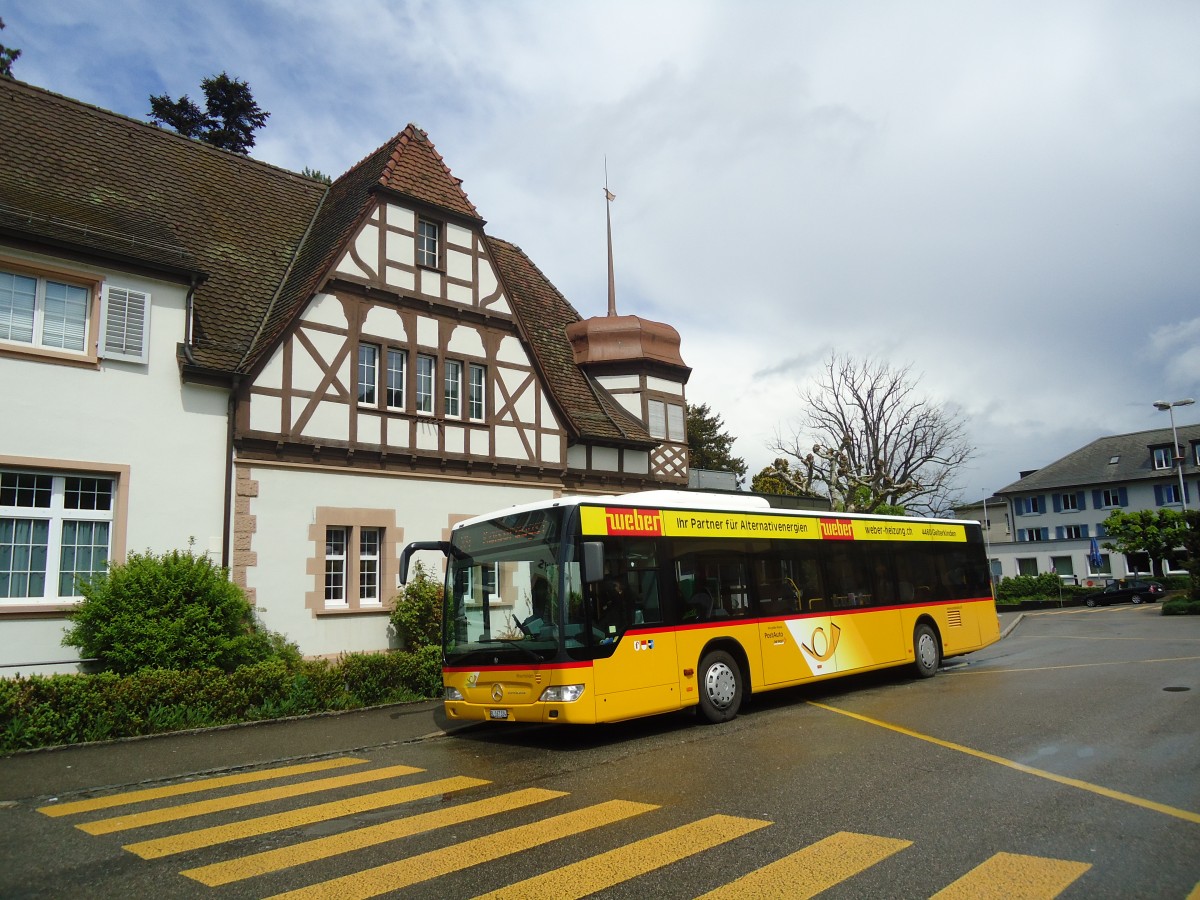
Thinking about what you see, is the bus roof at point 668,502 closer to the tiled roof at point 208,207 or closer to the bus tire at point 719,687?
the bus tire at point 719,687

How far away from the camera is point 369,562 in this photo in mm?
16828

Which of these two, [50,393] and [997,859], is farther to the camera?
[50,393]

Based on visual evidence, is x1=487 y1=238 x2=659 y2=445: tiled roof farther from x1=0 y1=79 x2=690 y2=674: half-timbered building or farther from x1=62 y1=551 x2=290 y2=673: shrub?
x1=62 y1=551 x2=290 y2=673: shrub

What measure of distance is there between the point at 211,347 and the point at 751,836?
1273cm

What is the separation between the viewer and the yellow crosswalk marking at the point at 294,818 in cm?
639

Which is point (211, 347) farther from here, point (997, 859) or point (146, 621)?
point (997, 859)

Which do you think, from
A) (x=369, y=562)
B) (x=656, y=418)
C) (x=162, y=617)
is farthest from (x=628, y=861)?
(x=656, y=418)

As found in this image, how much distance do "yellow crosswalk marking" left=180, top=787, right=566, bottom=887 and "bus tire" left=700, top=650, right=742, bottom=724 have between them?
397cm

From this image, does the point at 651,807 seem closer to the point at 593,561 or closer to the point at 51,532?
the point at 593,561

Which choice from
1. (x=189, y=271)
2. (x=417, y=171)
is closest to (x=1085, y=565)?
(x=417, y=171)

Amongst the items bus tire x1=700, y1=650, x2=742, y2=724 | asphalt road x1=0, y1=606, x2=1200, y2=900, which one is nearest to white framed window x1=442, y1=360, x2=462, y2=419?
asphalt road x1=0, y1=606, x2=1200, y2=900

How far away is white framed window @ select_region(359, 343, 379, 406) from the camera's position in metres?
17.0

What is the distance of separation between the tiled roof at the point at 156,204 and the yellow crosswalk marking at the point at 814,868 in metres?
12.6

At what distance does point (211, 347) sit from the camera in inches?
597
